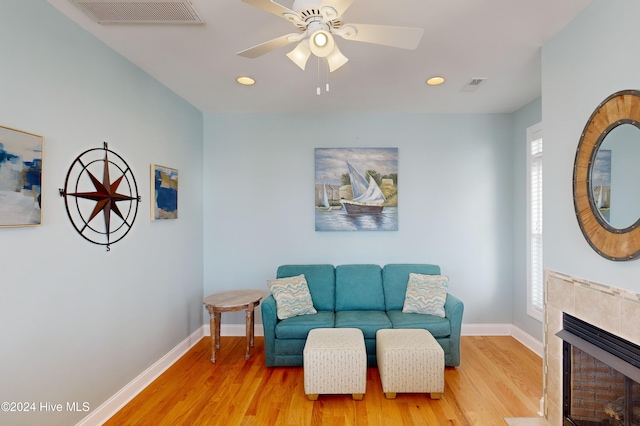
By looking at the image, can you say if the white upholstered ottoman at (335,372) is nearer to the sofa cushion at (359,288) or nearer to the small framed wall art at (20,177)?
the sofa cushion at (359,288)

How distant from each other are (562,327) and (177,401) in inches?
117

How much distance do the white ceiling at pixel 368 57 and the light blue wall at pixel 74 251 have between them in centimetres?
27

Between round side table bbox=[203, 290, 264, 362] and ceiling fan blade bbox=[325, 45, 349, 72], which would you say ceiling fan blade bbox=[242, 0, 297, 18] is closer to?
ceiling fan blade bbox=[325, 45, 349, 72]

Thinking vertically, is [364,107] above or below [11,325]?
above

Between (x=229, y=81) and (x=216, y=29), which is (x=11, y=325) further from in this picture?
(x=229, y=81)

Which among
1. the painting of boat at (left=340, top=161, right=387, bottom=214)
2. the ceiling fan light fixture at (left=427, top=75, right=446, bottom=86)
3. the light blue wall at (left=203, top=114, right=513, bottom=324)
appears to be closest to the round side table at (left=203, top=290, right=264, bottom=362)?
the light blue wall at (left=203, top=114, right=513, bottom=324)

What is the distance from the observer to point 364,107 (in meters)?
3.75

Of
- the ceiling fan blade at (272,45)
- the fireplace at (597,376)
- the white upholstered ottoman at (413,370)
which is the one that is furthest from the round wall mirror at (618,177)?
the ceiling fan blade at (272,45)

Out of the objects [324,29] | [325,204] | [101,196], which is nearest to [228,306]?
[101,196]

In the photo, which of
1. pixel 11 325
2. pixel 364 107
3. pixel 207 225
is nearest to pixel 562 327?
pixel 364 107

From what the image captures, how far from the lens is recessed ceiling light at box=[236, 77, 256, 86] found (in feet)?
9.60

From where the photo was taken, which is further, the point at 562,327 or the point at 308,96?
the point at 308,96

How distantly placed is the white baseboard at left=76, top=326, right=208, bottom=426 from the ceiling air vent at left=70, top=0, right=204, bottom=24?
8.86ft

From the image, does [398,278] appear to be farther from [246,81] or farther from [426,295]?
[246,81]
